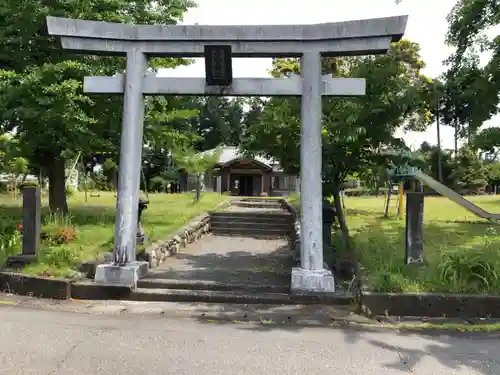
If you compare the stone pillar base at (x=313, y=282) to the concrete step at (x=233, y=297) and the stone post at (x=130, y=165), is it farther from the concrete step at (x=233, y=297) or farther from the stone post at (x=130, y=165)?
the stone post at (x=130, y=165)

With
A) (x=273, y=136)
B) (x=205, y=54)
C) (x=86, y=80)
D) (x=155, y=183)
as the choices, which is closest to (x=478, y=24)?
(x=273, y=136)

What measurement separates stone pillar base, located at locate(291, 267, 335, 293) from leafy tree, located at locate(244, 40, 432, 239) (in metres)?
2.42

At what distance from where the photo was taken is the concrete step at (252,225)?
14500 mm

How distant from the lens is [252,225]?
14547 mm

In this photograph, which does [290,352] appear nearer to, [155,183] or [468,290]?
[468,290]

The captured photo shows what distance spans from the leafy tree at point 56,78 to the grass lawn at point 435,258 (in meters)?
6.54

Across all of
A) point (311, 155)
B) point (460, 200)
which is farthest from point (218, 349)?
point (460, 200)

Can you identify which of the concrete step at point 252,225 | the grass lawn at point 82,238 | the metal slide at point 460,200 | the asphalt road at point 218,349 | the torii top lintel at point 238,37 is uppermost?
the torii top lintel at point 238,37

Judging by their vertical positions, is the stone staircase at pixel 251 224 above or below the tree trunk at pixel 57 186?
below

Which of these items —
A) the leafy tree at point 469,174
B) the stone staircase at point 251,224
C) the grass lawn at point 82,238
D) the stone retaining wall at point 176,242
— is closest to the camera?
the grass lawn at point 82,238

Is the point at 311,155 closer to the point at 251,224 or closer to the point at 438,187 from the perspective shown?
the point at 251,224

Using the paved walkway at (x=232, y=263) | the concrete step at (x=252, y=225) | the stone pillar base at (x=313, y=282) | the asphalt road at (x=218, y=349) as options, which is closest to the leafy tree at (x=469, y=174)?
the concrete step at (x=252, y=225)

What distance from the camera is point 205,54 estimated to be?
7195 mm

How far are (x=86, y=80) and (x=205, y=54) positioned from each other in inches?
83.7
